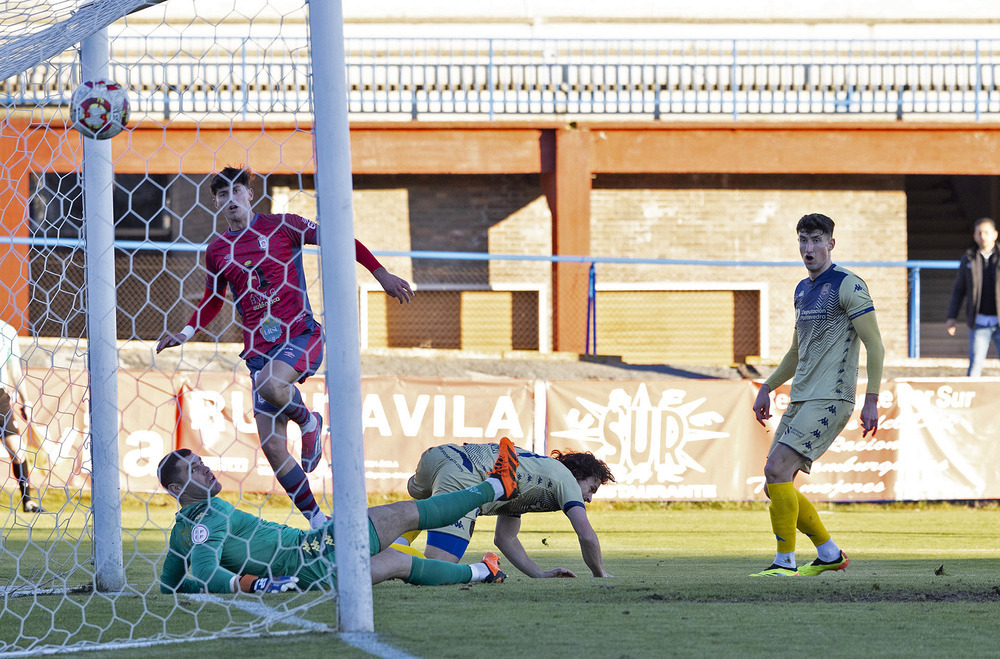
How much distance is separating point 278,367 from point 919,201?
67.5 feet

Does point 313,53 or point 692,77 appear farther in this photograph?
point 692,77

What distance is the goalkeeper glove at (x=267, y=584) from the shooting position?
488 cm

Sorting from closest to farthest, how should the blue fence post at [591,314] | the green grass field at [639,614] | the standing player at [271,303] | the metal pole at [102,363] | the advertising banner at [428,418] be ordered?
the green grass field at [639,614] < the metal pole at [102,363] < the standing player at [271,303] < the advertising banner at [428,418] < the blue fence post at [591,314]

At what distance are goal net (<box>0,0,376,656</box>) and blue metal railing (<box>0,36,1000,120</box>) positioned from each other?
442 millimetres

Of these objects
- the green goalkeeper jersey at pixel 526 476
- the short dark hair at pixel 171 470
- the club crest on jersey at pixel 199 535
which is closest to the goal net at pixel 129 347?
the club crest on jersey at pixel 199 535

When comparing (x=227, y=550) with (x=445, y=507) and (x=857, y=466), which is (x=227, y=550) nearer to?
(x=445, y=507)

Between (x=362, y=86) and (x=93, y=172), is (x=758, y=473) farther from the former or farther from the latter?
(x=362, y=86)

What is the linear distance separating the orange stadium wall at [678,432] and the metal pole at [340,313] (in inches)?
309

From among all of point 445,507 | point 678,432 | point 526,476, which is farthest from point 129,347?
point 445,507

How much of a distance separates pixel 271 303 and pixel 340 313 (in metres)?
1.59

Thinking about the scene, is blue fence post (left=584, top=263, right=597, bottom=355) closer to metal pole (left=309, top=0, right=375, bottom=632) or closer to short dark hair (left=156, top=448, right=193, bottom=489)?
short dark hair (left=156, top=448, right=193, bottom=489)

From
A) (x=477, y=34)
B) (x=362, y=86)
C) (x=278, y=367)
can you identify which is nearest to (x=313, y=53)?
(x=278, y=367)

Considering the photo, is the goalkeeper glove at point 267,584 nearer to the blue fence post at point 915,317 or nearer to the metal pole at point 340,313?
the metal pole at point 340,313

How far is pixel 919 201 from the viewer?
2344 cm
